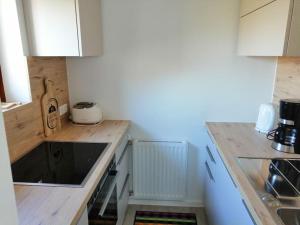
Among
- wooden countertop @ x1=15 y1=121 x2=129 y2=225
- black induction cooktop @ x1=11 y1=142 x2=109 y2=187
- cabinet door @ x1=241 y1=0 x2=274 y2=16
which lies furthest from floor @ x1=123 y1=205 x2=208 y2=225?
cabinet door @ x1=241 y1=0 x2=274 y2=16

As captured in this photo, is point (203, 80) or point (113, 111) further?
point (113, 111)

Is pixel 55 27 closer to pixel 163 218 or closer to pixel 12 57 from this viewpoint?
pixel 12 57

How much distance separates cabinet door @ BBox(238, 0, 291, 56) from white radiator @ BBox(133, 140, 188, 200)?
104 centimetres

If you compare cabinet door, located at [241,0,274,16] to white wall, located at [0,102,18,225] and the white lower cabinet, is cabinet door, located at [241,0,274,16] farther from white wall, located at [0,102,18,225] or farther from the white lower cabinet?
white wall, located at [0,102,18,225]

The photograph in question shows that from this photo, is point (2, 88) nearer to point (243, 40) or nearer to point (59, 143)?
point (59, 143)

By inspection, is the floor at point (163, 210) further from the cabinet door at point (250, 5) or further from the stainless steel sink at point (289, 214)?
the cabinet door at point (250, 5)

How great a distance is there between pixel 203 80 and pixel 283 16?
94 centimetres

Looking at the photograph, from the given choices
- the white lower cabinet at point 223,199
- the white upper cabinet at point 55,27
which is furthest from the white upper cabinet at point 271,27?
the white upper cabinet at point 55,27

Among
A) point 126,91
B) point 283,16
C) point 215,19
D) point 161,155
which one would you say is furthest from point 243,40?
point 161,155

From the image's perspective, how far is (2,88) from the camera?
5.33ft

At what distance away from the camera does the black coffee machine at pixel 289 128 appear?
1418 mm

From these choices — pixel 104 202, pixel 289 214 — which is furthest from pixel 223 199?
pixel 104 202

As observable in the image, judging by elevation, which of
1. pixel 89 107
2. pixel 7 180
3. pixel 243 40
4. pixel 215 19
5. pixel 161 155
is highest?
pixel 215 19

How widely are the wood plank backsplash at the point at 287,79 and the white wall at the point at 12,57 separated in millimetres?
1910
